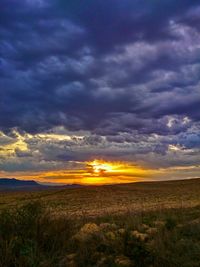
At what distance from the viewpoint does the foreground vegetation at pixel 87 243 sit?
1133 centimetres

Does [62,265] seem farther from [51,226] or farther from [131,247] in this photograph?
[51,226]

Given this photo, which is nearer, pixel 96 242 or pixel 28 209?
pixel 96 242

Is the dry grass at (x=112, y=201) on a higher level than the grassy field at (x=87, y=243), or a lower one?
higher

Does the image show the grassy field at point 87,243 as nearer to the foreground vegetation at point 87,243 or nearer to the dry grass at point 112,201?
the foreground vegetation at point 87,243

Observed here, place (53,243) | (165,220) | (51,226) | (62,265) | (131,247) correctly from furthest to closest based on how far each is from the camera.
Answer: (165,220) → (51,226) → (53,243) → (131,247) → (62,265)

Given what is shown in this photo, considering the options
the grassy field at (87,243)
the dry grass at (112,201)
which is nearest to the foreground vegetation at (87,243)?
the grassy field at (87,243)

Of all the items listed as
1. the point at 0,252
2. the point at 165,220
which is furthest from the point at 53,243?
Result: the point at 165,220

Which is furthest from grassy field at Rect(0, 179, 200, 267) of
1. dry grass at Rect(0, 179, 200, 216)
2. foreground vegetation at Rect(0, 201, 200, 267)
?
dry grass at Rect(0, 179, 200, 216)

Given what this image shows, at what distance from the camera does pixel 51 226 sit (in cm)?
1388

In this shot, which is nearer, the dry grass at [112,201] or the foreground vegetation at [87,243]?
the foreground vegetation at [87,243]

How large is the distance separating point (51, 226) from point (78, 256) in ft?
7.31

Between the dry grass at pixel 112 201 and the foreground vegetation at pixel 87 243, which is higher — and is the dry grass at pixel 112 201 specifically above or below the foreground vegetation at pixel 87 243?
above

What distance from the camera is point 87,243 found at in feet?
41.5

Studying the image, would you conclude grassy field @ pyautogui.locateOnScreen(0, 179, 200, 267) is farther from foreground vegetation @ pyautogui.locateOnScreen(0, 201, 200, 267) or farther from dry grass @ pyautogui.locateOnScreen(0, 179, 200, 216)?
dry grass @ pyautogui.locateOnScreen(0, 179, 200, 216)
